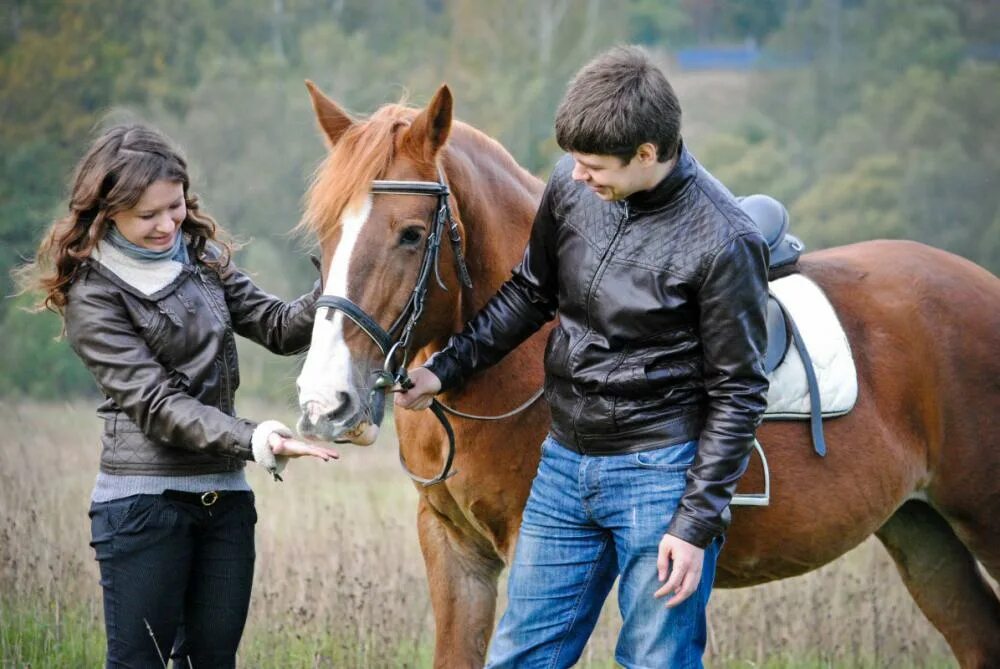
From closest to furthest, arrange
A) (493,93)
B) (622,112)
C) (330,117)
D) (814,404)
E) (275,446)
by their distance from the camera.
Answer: (622,112) < (275,446) < (330,117) < (814,404) < (493,93)

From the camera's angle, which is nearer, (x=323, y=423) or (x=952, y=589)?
(x=323, y=423)

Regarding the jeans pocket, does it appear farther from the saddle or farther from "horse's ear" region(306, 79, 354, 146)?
"horse's ear" region(306, 79, 354, 146)

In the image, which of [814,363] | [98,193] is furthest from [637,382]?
[98,193]

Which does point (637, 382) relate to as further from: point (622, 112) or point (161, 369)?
point (161, 369)

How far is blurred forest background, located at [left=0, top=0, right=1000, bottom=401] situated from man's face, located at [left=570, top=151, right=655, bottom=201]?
11593 millimetres

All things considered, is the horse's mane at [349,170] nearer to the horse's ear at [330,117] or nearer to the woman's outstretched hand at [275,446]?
the horse's ear at [330,117]

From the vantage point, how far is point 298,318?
3.55 metres

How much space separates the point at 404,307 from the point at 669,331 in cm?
76

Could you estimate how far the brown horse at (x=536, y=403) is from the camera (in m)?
3.01

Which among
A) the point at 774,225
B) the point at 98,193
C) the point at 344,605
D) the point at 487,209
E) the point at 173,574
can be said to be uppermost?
the point at 98,193

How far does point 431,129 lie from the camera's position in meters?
3.15

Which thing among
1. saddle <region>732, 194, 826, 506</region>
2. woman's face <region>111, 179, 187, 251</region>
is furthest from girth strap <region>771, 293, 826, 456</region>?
woman's face <region>111, 179, 187, 251</region>

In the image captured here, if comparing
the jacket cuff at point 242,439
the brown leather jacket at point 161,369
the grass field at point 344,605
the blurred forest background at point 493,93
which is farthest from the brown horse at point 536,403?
the blurred forest background at point 493,93

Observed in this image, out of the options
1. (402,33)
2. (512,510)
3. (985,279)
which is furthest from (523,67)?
(512,510)
